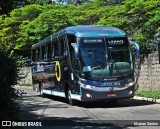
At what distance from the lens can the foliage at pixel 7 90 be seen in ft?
25.3

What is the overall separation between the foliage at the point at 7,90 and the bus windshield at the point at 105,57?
708 cm

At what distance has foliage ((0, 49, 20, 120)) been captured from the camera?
772 cm

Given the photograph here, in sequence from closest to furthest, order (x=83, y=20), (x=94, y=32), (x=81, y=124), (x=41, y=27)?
(x=81, y=124), (x=94, y=32), (x=83, y=20), (x=41, y=27)

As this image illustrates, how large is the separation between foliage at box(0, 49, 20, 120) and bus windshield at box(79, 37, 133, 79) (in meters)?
7.08

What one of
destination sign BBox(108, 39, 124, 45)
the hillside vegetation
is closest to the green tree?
the hillside vegetation

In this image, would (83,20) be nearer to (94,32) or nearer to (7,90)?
(94,32)

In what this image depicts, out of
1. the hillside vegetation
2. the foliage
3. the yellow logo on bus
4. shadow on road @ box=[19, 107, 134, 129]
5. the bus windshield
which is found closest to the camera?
the foliage

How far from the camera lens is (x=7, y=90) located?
7.76m

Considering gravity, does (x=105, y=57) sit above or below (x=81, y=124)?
above

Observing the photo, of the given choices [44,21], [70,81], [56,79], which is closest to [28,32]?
[44,21]

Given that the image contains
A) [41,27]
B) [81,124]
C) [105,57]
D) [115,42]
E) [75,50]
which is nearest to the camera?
[81,124]

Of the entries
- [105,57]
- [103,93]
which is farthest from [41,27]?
[103,93]

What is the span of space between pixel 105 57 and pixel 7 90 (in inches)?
315

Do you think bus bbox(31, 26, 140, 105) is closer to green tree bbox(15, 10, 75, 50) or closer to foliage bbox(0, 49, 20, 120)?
foliage bbox(0, 49, 20, 120)
